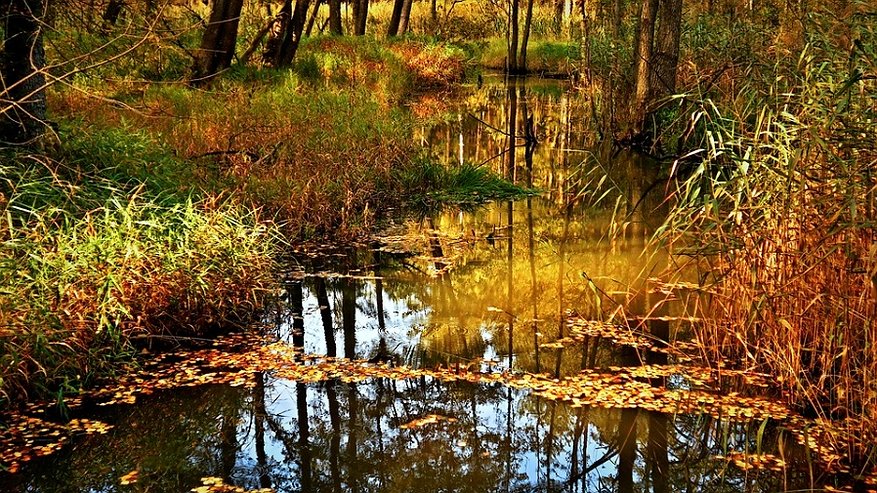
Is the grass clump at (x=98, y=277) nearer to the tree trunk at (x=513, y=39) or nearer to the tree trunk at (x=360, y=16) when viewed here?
the tree trunk at (x=513, y=39)

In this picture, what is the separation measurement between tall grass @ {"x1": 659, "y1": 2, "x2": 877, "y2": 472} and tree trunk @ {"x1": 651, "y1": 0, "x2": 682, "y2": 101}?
574cm

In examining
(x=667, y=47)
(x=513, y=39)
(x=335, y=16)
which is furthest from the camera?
(x=335, y=16)

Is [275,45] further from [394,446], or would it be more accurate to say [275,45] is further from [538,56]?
[538,56]

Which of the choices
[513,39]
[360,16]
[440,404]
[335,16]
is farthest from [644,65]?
[360,16]

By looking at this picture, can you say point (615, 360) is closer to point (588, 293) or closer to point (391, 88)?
point (588, 293)

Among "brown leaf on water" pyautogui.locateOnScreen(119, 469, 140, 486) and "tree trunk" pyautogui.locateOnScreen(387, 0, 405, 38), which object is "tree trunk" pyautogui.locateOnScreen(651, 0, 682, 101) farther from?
"tree trunk" pyautogui.locateOnScreen(387, 0, 405, 38)

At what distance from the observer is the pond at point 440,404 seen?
3094 mm

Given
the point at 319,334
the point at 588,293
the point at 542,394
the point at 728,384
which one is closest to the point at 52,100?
the point at 319,334

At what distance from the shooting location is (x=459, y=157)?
9.80 m

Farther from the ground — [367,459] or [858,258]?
[858,258]

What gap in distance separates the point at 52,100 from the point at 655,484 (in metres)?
6.28

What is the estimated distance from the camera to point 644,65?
9.59m

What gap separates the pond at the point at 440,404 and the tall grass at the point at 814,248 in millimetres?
209

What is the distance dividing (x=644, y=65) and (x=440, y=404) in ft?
23.0
